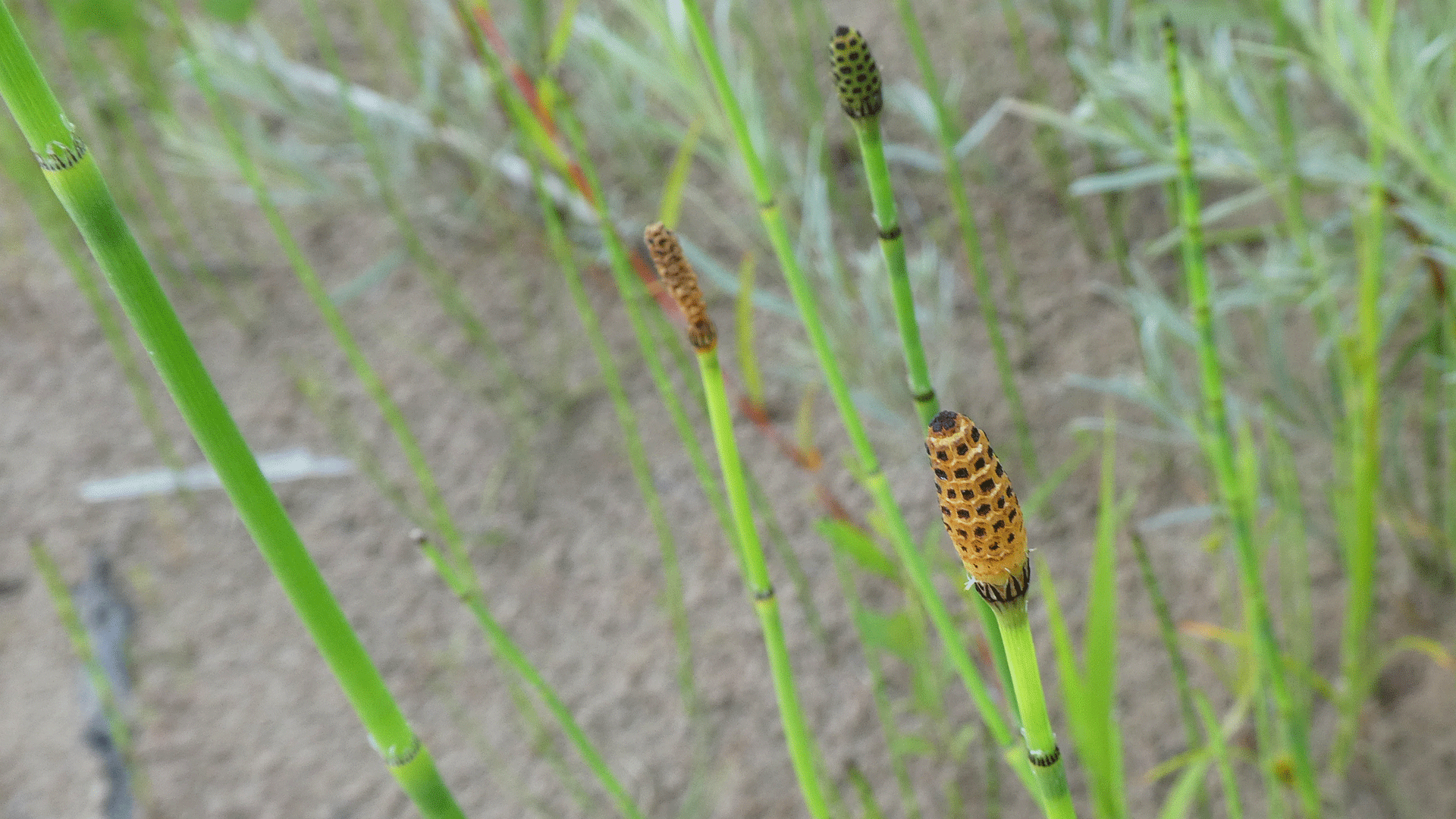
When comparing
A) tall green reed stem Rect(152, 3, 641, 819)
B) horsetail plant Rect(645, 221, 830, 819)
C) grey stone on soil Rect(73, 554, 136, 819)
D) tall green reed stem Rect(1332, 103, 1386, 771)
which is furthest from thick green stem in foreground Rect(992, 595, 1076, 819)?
grey stone on soil Rect(73, 554, 136, 819)

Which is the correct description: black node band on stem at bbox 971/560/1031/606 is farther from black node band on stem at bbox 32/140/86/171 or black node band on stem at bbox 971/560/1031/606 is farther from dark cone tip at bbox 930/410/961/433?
black node band on stem at bbox 32/140/86/171

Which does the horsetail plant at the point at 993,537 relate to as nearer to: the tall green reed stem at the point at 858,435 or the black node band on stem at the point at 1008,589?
the black node band on stem at the point at 1008,589

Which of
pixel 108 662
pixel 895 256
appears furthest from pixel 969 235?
pixel 108 662

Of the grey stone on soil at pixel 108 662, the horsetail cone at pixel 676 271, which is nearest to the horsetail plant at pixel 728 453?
the horsetail cone at pixel 676 271

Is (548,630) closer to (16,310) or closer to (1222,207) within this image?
(1222,207)

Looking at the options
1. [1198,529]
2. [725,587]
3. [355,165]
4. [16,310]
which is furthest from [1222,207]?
[16,310]

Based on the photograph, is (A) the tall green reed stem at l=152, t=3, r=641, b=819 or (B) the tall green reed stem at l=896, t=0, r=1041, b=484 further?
(B) the tall green reed stem at l=896, t=0, r=1041, b=484

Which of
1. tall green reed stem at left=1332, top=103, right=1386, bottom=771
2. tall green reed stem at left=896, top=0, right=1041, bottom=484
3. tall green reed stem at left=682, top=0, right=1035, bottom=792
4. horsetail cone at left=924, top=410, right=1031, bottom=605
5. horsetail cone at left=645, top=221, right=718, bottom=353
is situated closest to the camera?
horsetail cone at left=924, top=410, right=1031, bottom=605
